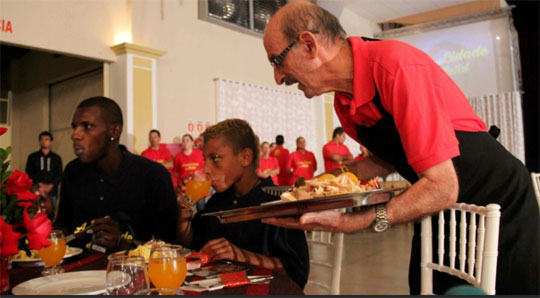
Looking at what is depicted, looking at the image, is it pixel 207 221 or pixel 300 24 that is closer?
pixel 300 24

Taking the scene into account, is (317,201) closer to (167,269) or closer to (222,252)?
(167,269)

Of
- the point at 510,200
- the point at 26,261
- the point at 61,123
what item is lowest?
the point at 26,261

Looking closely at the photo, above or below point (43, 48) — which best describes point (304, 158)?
below

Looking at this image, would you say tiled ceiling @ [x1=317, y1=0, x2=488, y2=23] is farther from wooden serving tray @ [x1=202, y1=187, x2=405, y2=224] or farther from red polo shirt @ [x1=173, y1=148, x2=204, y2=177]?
wooden serving tray @ [x1=202, y1=187, x2=405, y2=224]

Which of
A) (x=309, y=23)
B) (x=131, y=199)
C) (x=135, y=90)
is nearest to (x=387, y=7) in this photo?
(x=135, y=90)

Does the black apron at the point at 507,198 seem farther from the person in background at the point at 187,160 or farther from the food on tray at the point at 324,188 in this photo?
the person in background at the point at 187,160

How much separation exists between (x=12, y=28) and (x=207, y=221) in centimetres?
513

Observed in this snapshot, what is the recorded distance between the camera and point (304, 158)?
24.4 ft

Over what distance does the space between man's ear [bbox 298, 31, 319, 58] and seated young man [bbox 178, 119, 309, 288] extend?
68 centimetres

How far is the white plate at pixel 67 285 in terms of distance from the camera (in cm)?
101

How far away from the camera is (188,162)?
636 cm

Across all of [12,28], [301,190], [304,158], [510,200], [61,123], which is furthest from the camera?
[61,123]

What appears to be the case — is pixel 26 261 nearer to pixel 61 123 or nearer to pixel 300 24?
pixel 300 24

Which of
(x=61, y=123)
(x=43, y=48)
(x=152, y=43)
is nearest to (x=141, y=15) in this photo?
(x=152, y=43)
